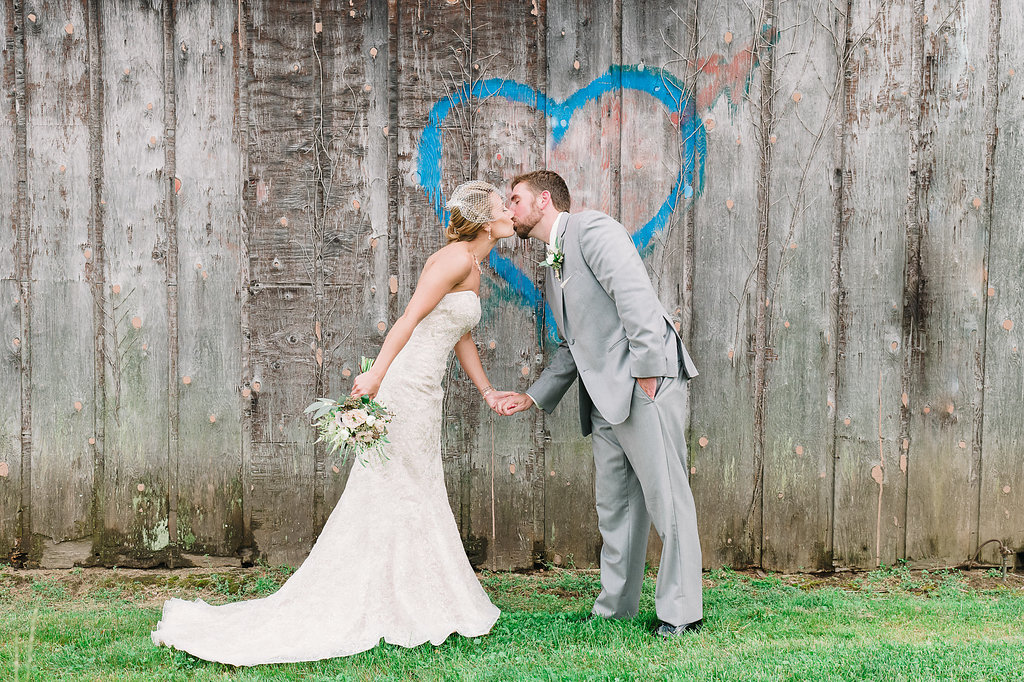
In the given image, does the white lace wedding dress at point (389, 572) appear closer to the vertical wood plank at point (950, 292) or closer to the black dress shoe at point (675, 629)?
the black dress shoe at point (675, 629)

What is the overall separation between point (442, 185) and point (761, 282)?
5.65 feet

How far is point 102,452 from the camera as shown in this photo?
4.19m

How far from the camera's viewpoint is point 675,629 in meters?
3.25

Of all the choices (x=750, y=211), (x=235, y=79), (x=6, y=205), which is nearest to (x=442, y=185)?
(x=235, y=79)

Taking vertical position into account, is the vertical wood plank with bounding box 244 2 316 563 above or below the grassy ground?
above

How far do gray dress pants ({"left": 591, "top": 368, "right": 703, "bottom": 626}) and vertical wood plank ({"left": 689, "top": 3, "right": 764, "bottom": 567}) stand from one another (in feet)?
2.56

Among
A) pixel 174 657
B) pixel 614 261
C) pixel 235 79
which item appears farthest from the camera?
pixel 235 79

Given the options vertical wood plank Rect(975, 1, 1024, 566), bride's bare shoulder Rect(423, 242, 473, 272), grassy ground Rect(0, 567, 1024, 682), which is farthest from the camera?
vertical wood plank Rect(975, 1, 1024, 566)

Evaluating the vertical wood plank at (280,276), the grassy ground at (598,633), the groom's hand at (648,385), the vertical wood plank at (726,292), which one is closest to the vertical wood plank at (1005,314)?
the grassy ground at (598,633)

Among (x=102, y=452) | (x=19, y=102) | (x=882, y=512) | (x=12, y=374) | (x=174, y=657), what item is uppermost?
(x=19, y=102)

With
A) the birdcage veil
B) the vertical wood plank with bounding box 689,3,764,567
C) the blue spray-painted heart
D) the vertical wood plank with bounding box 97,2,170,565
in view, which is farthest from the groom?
the vertical wood plank with bounding box 97,2,170,565

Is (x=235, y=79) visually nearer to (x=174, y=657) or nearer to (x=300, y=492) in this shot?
(x=300, y=492)

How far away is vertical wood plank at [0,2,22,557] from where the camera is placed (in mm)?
4066

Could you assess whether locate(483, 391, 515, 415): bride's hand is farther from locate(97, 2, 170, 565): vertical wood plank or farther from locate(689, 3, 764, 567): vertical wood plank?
locate(97, 2, 170, 565): vertical wood plank
